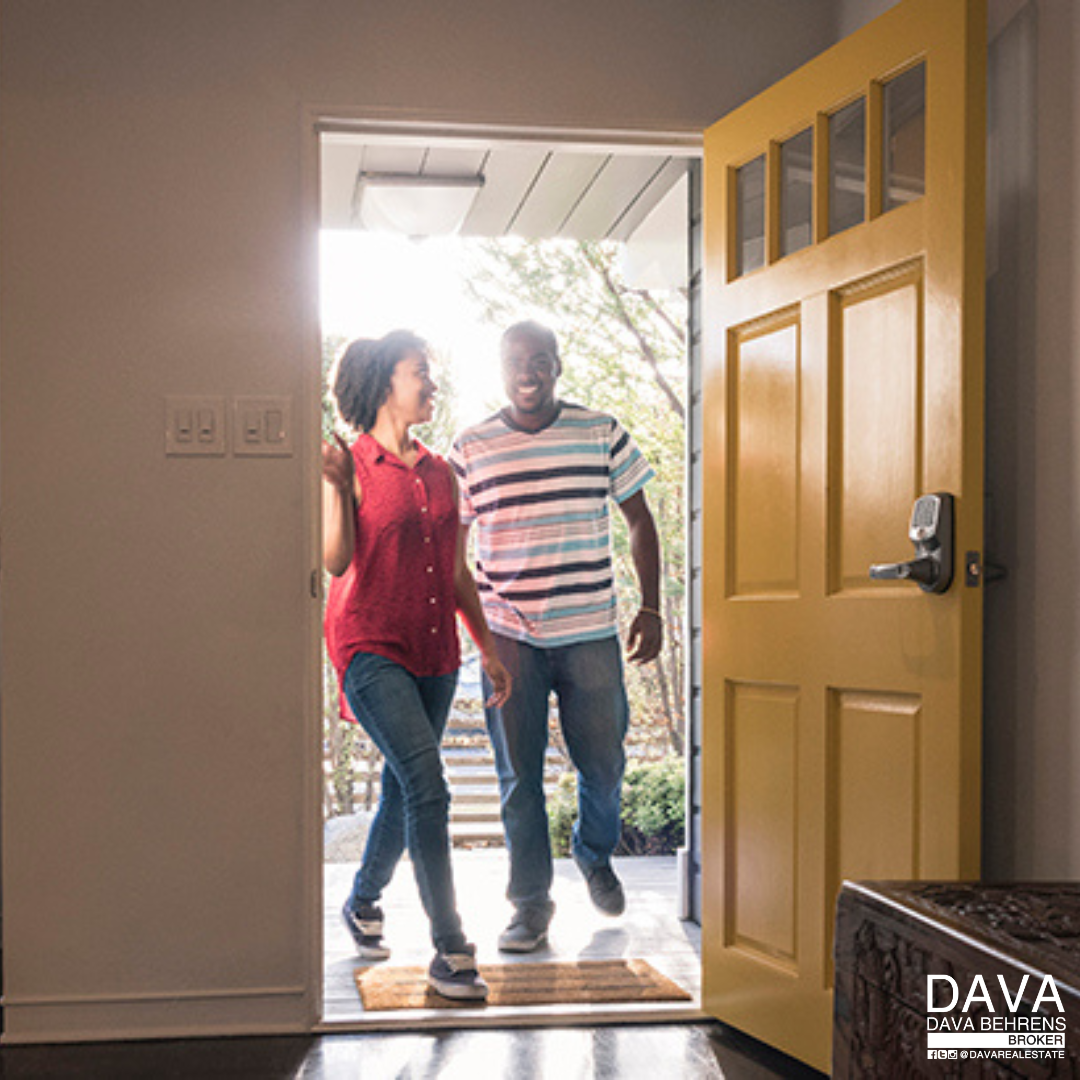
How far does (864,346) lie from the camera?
2.43 metres

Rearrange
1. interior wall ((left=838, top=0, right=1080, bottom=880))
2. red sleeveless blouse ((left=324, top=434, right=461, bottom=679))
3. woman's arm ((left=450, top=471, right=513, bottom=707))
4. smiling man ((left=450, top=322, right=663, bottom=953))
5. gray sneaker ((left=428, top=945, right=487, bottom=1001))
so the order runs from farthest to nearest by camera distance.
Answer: smiling man ((left=450, top=322, right=663, bottom=953)) → woman's arm ((left=450, top=471, right=513, bottom=707)) → red sleeveless blouse ((left=324, top=434, right=461, bottom=679)) → gray sneaker ((left=428, top=945, right=487, bottom=1001)) → interior wall ((left=838, top=0, right=1080, bottom=880))

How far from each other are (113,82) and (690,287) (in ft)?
5.80

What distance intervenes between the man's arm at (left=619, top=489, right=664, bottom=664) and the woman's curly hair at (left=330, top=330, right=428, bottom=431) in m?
0.78

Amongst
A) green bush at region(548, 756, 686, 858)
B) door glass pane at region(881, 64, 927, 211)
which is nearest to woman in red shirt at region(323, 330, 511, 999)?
door glass pane at region(881, 64, 927, 211)

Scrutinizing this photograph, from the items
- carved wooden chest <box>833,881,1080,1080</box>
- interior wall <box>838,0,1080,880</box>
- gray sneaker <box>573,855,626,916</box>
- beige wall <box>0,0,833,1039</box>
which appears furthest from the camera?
A: gray sneaker <box>573,855,626,916</box>

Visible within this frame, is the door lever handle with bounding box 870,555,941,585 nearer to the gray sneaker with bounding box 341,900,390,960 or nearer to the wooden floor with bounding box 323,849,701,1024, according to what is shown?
the wooden floor with bounding box 323,849,701,1024

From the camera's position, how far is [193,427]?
110 inches

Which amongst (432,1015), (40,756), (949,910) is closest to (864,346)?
(949,910)

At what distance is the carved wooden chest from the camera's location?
116cm

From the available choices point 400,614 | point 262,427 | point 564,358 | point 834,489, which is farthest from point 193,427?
point 564,358

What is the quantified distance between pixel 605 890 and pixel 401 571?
3.78ft

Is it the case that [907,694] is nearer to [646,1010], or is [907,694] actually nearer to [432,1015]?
[646,1010]

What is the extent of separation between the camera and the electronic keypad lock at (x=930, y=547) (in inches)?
85.8

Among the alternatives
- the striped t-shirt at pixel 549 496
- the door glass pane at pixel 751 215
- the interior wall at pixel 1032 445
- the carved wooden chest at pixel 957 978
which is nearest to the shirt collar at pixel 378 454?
the striped t-shirt at pixel 549 496
